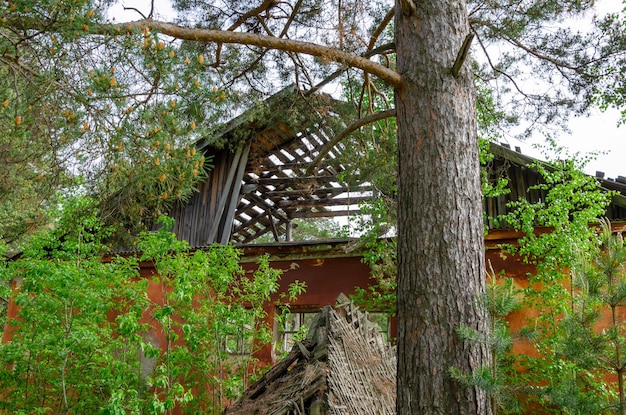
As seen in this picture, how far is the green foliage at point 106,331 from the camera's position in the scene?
5.57 meters

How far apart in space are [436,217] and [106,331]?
12.4ft

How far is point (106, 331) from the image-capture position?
615cm

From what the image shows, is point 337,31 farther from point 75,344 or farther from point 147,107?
point 75,344

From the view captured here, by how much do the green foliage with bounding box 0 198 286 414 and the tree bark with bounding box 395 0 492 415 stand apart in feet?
8.42

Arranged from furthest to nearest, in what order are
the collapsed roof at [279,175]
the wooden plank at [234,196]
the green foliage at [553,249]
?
the wooden plank at [234,196] → the collapsed roof at [279,175] → the green foliage at [553,249]

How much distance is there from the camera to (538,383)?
7297 millimetres

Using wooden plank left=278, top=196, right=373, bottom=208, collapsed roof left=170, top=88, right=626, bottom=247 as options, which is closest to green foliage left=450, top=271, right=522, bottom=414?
collapsed roof left=170, top=88, right=626, bottom=247

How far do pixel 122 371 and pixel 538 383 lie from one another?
4744 millimetres

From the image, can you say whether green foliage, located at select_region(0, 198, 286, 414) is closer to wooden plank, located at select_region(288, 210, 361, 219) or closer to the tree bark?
the tree bark

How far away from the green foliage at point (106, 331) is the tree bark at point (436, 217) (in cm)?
257

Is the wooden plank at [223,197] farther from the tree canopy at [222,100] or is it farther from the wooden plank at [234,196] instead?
the tree canopy at [222,100]

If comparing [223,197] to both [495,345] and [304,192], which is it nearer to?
[304,192]

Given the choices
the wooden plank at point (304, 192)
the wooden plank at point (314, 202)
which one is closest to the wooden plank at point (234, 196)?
the wooden plank at point (304, 192)

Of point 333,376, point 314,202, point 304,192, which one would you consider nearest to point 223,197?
point 304,192
